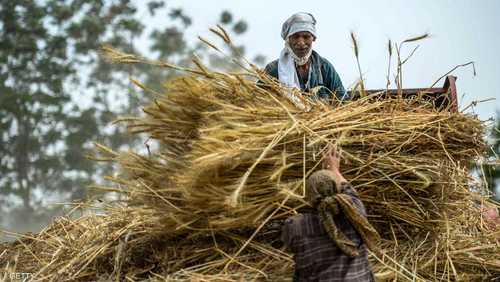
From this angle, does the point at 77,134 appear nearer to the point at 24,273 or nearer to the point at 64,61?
the point at 64,61

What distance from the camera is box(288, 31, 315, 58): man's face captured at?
4.88m

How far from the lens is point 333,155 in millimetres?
3555

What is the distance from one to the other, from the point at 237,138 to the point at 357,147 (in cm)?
69

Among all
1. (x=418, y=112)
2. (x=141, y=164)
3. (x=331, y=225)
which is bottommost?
(x=331, y=225)

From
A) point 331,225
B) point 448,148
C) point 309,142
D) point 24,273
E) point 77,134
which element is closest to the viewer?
point 331,225

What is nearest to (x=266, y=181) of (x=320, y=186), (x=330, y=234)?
(x=320, y=186)

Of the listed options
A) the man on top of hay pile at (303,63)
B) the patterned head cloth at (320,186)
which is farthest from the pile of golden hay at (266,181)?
the man on top of hay pile at (303,63)

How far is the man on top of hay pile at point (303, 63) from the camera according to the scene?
15.9ft

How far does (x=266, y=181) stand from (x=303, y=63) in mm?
1646

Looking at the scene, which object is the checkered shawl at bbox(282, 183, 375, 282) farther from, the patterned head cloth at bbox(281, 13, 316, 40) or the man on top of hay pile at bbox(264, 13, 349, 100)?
the patterned head cloth at bbox(281, 13, 316, 40)

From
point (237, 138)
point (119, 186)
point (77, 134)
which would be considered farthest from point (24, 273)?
point (77, 134)

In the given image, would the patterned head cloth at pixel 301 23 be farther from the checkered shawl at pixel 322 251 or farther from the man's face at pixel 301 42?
the checkered shawl at pixel 322 251

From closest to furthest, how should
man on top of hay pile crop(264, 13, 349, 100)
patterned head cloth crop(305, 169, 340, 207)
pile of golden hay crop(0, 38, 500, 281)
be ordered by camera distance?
patterned head cloth crop(305, 169, 340, 207), pile of golden hay crop(0, 38, 500, 281), man on top of hay pile crop(264, 13, 349, 100)

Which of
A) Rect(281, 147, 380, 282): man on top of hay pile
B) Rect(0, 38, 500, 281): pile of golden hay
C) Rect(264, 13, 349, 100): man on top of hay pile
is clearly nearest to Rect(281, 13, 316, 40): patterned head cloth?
Rect(264, 13, 349, 100): man on top of hay pile
